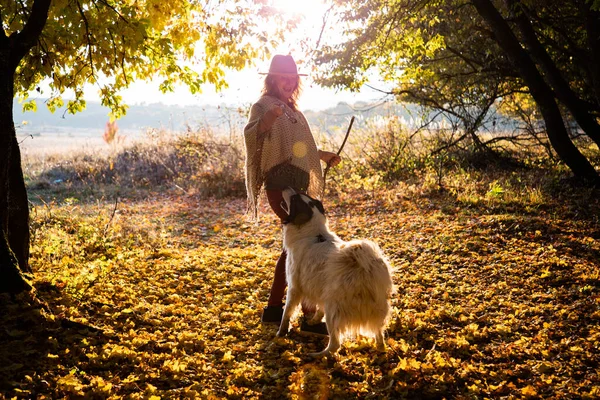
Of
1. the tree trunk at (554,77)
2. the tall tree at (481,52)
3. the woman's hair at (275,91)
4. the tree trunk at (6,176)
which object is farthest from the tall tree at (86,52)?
the tree trunk at (554,77)

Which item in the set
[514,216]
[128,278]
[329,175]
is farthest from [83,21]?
[329,175]

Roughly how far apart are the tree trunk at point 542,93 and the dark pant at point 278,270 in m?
6.36

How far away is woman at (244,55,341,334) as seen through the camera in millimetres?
3898

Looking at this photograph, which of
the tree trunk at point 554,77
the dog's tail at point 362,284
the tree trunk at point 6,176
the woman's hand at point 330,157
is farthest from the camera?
the tree trunk at point 554,77

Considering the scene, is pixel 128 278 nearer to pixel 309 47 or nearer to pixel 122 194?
pixel 309 47

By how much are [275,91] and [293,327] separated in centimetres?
223

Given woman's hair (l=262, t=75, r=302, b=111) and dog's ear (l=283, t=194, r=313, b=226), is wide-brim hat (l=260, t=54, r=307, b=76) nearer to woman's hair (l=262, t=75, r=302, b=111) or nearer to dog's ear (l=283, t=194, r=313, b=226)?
woman's hair (l=262, t=75, r=302, b=111)

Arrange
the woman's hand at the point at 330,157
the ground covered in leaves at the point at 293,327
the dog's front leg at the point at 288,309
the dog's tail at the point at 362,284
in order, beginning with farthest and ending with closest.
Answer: the woman's hand at the point at 330,157, the dog's front leg at the point at 288,309, the dog's tail at the point at 362,284, the ground covered in leaves at the point at 293,327

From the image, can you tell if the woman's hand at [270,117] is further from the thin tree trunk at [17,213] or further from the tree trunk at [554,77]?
the tree trunk at [554,77]

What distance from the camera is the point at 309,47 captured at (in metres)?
9.38

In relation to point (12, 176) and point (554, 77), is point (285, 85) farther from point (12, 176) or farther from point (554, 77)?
point (554, 77)

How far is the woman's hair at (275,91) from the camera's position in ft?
13.2

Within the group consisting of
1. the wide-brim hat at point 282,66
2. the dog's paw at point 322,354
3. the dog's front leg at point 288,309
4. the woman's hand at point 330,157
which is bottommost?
the dog's paw at point 322,354

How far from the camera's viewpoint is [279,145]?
3924 mm
